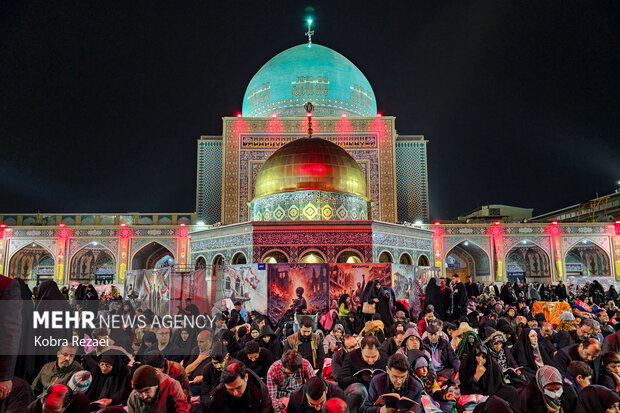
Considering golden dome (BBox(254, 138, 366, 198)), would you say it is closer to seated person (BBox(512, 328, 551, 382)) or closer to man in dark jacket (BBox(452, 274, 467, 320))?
man in dark jacket (BBox(452, 274, 467, 320))

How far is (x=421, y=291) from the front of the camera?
47.5 ft

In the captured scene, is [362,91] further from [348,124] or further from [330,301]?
[330,301]

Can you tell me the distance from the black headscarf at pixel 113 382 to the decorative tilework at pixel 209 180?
19.6m

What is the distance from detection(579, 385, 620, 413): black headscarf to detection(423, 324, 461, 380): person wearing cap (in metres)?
2.25

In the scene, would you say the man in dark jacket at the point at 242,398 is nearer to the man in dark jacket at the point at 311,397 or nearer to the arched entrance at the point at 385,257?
the man in dark jacket at the point at 311,397

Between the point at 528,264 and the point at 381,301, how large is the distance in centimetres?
2029

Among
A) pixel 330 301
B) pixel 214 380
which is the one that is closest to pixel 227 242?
pixel 330 301

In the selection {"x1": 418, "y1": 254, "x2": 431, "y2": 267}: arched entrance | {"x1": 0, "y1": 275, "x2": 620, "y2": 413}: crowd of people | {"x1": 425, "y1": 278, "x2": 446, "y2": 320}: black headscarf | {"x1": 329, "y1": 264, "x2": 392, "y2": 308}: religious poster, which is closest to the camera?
{"x1": 0, "y1": 275, "x2": 620, "y2": 413}: crowd of people

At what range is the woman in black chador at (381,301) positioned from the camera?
938cm

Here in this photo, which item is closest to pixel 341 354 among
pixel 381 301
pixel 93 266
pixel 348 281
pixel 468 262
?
pixel 381 301

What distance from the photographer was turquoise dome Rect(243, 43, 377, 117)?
84.2 ft

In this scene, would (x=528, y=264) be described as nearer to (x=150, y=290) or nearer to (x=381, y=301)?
(x=381, y=301)

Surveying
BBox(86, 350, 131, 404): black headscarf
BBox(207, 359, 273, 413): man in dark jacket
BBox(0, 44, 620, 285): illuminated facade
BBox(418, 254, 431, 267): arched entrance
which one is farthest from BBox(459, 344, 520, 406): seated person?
BBox(418, 254, 431, 267): arched entrance

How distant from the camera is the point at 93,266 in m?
26.0
